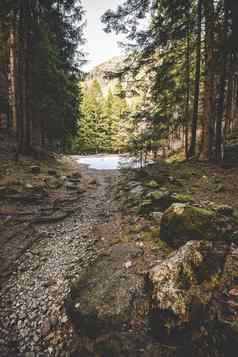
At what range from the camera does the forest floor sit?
2.88 meters

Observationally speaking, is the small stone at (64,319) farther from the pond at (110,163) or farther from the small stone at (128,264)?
the pond at (110,163)

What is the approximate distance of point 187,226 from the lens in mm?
3582

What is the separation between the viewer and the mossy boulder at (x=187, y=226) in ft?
11.5

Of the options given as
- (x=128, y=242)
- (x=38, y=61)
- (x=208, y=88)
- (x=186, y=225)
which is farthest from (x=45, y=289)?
(x=38, y=61)

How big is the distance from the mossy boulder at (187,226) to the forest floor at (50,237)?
A: 0.45m

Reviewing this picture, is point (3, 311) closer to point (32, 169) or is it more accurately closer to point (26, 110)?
point (32, 169)

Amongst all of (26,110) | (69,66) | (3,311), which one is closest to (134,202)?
(3,311)

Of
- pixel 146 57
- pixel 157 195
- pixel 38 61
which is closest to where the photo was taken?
pixel 157 195

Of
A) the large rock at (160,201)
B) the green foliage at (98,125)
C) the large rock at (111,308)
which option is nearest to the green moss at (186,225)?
the large rock at (111,308)

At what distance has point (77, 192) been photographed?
8648 mm

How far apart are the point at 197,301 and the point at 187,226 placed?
1.40 metres

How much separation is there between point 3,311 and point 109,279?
1701 mm

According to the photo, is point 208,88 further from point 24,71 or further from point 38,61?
point 38,61

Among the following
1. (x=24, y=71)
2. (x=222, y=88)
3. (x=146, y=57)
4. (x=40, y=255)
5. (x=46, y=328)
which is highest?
(x=146, y=57)
